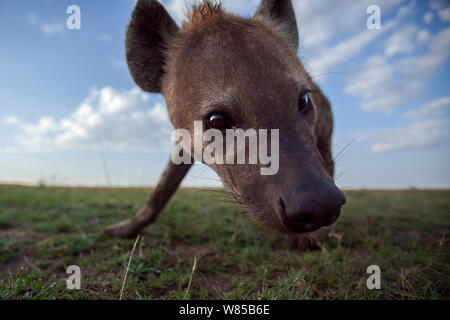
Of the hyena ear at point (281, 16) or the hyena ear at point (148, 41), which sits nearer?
the hyena ear at point (148, 41)

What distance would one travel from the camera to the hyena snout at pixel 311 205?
4.29 ft

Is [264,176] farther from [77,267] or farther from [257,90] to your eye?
[77,267]

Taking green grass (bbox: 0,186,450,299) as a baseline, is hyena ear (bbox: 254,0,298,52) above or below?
above

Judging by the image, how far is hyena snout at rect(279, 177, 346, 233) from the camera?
4.29 feet

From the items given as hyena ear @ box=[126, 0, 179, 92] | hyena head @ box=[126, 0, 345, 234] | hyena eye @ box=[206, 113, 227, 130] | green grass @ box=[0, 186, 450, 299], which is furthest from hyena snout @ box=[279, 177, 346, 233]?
hyena ear @ box=[126, 0, 179, 92]

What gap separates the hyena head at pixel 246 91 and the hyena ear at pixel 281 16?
0.04 ft

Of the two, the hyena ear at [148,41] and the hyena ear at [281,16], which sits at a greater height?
the hyena ear at [281,16]

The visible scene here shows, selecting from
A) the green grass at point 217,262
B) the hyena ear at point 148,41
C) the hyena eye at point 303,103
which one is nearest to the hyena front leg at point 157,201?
the green grass at point 217,262

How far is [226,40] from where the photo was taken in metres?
2.05

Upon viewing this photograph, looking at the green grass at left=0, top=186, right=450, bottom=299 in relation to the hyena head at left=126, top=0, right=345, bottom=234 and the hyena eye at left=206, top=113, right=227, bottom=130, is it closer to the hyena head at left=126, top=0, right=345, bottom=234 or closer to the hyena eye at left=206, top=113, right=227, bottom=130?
the hyena head at left=126, top=0, right=345, bottom=234

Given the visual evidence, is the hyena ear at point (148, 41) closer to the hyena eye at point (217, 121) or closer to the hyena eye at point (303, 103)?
the hyena eye at point (217, 121)

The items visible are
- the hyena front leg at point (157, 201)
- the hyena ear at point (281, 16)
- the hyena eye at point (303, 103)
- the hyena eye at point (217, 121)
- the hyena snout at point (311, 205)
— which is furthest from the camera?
the hyena front leg at point (157, 201)
